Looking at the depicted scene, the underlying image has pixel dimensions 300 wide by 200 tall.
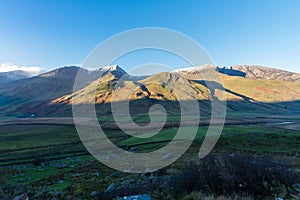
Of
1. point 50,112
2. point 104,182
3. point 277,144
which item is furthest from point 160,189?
point 50,112

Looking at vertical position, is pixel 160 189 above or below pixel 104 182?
above

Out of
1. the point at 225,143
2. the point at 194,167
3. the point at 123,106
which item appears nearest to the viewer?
the point at 194,167

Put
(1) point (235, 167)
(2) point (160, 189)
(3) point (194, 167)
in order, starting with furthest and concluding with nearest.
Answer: (2) point (160, 189), (3) point (194, 167), (1) point (235, 167)

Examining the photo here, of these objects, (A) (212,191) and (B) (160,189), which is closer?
(A) (212,191)

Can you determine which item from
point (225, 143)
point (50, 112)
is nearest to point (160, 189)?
point (225, 143)

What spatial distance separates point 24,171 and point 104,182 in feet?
61.8

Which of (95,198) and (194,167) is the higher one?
(194,167)

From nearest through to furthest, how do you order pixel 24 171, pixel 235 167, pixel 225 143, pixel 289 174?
pixel 289 174 → pixel 235 167 → pixel 24 171 → pixel 225 143

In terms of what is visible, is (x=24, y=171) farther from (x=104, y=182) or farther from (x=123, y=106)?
(x=123, y=106)

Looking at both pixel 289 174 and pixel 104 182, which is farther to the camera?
pixel 104 182

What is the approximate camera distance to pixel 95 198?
14469 millimetres

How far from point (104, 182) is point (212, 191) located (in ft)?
39.3

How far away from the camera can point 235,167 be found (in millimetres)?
11430

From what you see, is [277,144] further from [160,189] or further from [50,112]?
[50,112]
